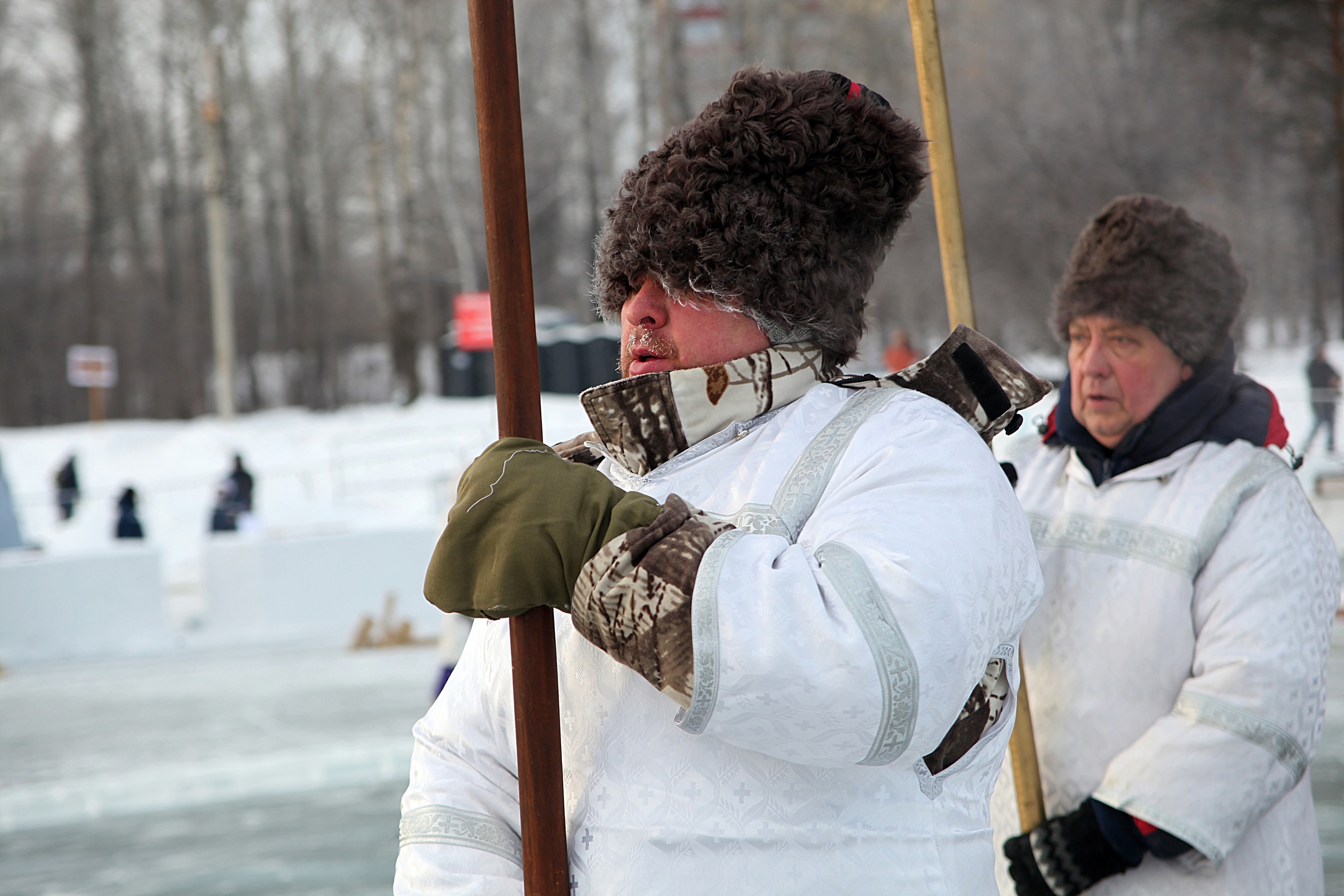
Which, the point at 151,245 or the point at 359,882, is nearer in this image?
the point at 359,882

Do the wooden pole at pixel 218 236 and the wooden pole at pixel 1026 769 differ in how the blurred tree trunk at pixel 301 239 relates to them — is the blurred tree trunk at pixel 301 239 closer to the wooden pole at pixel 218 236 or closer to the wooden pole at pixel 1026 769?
the wooden pole at pixel 218 236

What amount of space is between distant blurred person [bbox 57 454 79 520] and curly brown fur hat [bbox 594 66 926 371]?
57.7ft

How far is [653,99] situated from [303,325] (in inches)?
476

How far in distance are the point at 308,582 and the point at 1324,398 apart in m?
10.2

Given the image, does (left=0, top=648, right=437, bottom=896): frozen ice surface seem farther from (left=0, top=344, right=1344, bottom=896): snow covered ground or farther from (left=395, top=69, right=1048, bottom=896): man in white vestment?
(left=395, top=69, right=1048, bottom=896): man in white vestment

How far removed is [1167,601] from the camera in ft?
6.48

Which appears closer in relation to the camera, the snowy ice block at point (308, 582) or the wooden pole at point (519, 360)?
the wooden pole at point (519, 360)

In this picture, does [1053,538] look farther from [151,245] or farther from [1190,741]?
[151,245]

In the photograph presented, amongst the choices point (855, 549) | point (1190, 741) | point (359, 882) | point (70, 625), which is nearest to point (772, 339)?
point (855, 549)

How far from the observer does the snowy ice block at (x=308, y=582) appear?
893 cm

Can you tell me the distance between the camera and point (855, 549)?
41.9 inches

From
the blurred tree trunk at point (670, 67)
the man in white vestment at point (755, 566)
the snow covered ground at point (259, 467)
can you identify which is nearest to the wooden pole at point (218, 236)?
the snow covered ground at point (259, 467)

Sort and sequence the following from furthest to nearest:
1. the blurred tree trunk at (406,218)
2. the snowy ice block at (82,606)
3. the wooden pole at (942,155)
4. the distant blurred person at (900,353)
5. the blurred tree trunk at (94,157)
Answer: the blurred tree trunk at (94,157), the blurred tree trunk at (406,218), the distant blurred person at (900,353), the snowy ice block at (82,606), the wooden pole at (942,155)

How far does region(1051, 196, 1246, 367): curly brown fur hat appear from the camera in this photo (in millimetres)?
2117
